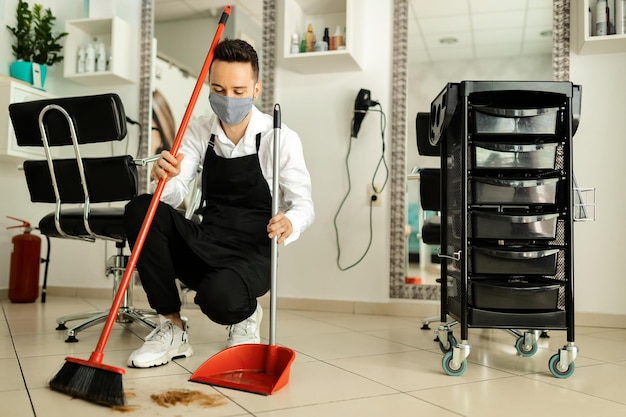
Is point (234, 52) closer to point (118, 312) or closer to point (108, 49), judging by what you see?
point (118, 312)

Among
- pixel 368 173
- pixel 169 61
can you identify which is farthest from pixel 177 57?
pixel 368 173

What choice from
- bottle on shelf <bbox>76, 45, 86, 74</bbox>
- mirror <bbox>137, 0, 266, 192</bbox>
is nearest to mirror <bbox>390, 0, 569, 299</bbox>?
mirror <bbox>137, 0, 266, 192</bbox>

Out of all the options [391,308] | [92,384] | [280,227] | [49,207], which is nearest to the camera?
[92,384]

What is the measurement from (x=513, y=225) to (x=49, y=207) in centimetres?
324

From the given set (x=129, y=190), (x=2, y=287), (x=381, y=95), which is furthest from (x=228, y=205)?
(x=2, y=287)

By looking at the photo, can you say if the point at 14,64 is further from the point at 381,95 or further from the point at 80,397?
the point at 80,397

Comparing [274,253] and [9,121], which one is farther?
[9,121]

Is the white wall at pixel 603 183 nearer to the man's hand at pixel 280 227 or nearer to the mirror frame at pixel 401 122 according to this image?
the mirror frame at pixel 401 122

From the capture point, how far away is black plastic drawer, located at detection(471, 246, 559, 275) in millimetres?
1760

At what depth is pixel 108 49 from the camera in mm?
3811

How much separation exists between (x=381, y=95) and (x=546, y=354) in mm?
1754

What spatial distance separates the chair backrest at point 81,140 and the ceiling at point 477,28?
1850mm

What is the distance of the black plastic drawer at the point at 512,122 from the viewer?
177cm

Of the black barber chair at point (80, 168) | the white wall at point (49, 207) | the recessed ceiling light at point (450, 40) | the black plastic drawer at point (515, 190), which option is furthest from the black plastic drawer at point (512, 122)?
the white wall at point (49, 207)
